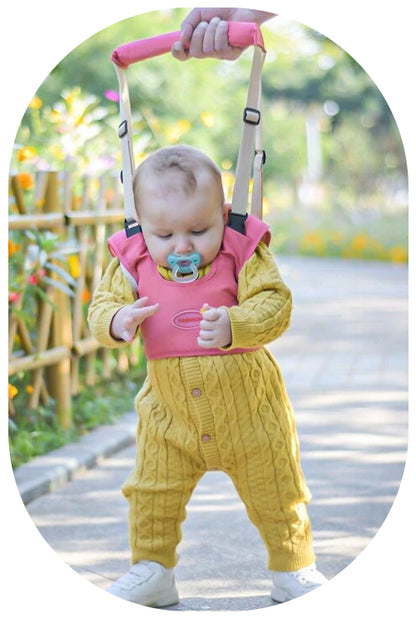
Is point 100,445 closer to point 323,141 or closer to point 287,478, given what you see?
point 287,478

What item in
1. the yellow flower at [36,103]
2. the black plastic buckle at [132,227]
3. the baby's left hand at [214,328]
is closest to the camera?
the baby's left hand at [214,328]

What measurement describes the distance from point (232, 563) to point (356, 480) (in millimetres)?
1072

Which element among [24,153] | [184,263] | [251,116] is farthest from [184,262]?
[24,153]

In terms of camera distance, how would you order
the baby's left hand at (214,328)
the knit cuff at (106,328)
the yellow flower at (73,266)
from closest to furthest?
the baby's left hand at (214,328), the knit cuff at (106,328), the yellow flower at (73,266)

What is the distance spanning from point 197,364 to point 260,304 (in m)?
0.24

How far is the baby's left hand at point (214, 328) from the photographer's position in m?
2.45

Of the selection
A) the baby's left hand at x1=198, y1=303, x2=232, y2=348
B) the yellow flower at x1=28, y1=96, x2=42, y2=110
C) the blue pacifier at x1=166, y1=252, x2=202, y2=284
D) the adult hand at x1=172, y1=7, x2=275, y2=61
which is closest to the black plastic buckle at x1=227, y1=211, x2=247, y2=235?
the blue pacifier at x1=166, y1=252, x2=202, y2=284

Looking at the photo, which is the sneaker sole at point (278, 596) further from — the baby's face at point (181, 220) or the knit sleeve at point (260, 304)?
the baby's face at point (181, 220)

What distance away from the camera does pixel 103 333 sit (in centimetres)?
257

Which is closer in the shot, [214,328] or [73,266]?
[214,328]

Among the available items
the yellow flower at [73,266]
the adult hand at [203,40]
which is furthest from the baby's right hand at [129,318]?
the yellow flower at [73,266]

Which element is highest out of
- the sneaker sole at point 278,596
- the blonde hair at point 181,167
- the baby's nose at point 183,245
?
A: the blonde hair at point 181,167

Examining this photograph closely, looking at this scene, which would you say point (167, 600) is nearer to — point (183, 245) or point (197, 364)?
point (197, 364)

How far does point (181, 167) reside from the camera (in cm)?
255
